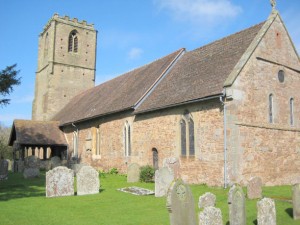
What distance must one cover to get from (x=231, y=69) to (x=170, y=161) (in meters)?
5.46

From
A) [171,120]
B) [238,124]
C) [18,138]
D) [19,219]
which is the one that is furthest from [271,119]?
Result: [18,138]

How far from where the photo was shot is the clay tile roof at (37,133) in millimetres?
29281

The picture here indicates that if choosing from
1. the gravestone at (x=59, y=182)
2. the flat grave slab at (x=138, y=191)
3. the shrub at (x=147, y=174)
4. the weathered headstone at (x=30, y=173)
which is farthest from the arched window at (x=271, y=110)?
the weathered headstone at (x=30, y=173)

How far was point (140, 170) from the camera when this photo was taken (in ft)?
63.4

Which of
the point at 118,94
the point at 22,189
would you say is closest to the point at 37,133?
the point at 118,94

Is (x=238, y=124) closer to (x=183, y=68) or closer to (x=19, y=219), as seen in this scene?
(x=183, y=68)

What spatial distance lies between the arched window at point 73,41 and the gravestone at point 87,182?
28005 mm

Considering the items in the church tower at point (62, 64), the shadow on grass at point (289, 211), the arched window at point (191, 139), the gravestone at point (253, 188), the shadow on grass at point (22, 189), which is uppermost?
the church tower at point (62, 64)

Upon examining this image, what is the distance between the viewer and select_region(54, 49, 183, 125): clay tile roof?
23.6 metres

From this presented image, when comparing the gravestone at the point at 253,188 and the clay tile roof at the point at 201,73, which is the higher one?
the clay tile roof at the point at 201,73

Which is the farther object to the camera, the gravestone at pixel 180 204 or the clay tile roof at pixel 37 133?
the clay tile roof at pixel 37 133

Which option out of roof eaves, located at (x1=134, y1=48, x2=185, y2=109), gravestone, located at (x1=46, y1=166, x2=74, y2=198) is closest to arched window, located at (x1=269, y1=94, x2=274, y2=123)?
roof eaves, located at (x1=134, y1=48, x2=185, y2=109)

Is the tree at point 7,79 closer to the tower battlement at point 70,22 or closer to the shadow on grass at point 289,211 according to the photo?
the shadow on grass at point 289,211

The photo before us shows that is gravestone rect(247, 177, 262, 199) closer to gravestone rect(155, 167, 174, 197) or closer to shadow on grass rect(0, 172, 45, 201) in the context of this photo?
gravestone rect(155, 167, 174, 197)
